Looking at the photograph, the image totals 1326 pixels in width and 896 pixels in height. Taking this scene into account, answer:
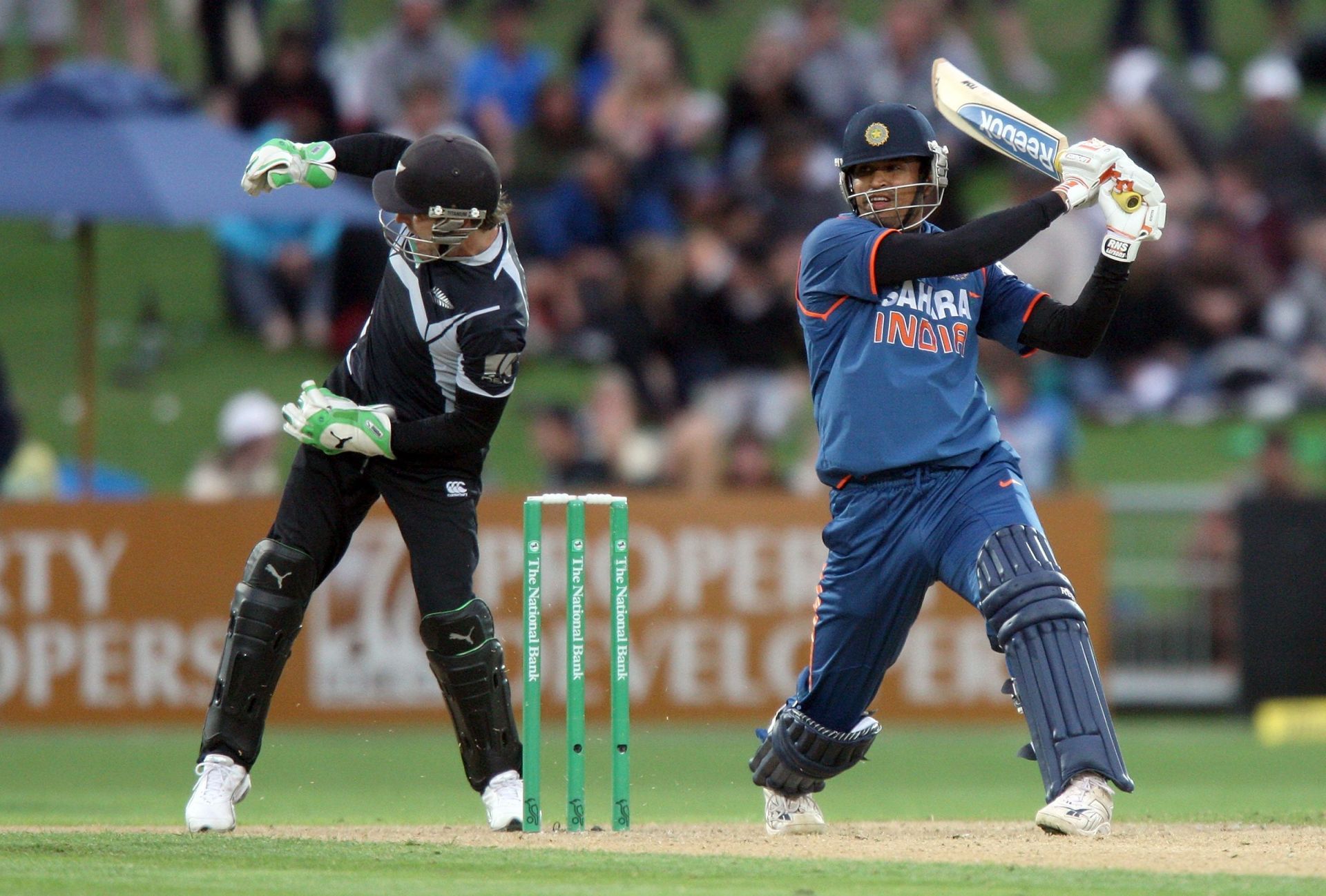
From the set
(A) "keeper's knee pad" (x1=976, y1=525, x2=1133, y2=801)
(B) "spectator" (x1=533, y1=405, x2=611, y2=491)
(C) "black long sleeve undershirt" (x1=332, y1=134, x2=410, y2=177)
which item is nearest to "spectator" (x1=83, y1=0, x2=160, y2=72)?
(B) "spectator" (x1=533, y1=405, x2=611, y2=491)

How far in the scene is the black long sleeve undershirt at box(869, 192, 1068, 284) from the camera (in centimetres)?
602

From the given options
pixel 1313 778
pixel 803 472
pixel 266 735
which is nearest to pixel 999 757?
pixel 1313 778

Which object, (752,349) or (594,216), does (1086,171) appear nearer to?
(752,349)

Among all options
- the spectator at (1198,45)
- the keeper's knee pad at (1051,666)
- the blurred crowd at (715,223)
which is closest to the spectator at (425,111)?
the blurred crowd at (715,223)

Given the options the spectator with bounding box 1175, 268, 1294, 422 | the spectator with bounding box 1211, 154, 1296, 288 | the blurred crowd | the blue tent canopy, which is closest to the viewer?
the blue tent canopy

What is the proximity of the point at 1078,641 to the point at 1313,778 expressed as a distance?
3.92 metres

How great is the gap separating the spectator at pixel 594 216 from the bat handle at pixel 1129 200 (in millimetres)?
8582

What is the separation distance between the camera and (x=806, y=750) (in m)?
6.55

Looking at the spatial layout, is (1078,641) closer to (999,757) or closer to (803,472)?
(999,757)

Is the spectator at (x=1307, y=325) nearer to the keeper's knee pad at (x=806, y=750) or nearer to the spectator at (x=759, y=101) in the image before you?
the spectator at (x=759, y=101)

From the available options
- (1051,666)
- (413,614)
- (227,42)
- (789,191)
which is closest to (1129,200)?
(1051,666)

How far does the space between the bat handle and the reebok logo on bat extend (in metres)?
0.26

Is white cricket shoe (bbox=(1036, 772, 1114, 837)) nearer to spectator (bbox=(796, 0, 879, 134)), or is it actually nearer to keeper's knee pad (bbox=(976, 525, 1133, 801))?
keeper's knee pad (bbox=(976, 525, 1133, 801))

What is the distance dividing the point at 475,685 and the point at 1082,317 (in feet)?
7.17
